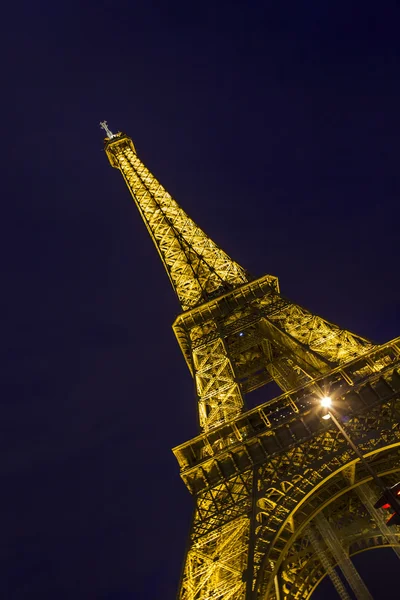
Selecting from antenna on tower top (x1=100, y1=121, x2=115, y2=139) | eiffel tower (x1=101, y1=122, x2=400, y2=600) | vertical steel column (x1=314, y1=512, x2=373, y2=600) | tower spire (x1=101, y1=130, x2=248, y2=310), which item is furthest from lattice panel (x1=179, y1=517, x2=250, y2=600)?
antenna on tower top (x1=100, y1=121, x2=115, y2=139)

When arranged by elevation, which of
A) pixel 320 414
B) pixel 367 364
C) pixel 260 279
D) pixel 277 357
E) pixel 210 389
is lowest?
pixel 320 414

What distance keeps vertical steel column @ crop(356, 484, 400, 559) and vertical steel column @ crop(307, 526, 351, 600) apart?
7.16 feet

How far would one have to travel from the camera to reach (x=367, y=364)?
15320 mm

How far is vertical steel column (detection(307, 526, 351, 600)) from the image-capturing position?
14.2 metres

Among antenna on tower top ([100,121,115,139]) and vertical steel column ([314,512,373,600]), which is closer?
vertical steel column ([314,512,373,600])

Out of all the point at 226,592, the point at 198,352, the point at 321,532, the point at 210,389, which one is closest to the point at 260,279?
the point at 198,352

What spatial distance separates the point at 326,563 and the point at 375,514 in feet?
8.20

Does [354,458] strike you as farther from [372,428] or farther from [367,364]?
[367,364]

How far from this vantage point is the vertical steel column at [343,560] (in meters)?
12.9

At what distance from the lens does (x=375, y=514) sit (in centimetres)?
1527

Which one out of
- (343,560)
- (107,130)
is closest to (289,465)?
(343,560)

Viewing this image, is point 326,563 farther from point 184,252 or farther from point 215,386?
point 184,252

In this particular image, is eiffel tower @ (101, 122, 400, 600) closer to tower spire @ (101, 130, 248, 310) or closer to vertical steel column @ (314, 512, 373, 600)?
vertical steel column @ (314, 512, 373, 600)

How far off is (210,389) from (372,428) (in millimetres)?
7398
